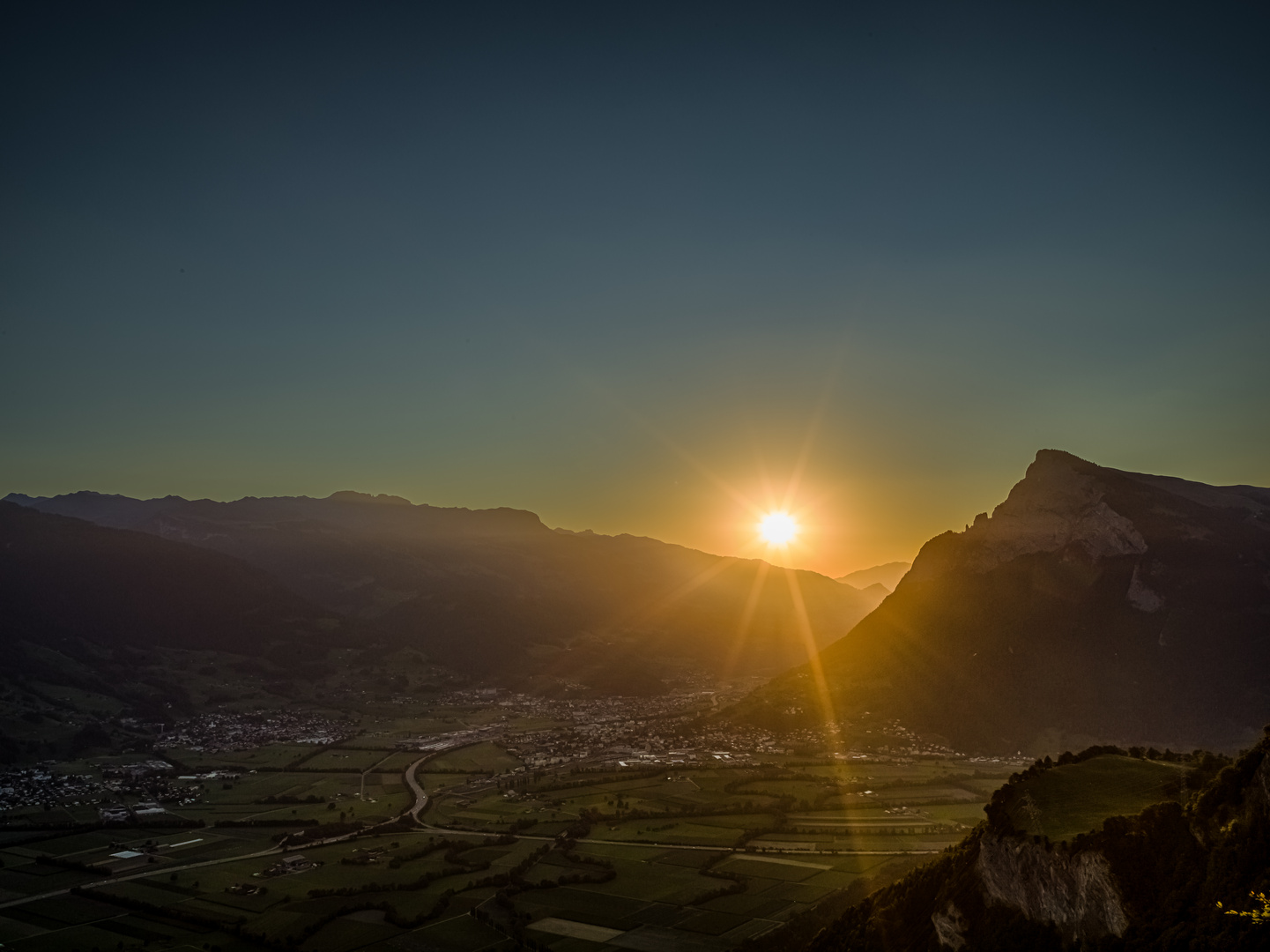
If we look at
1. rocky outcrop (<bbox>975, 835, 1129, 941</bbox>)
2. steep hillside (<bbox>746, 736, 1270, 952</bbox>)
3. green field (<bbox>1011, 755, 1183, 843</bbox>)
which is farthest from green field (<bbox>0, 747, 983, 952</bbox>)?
rocky outcrop (<bbox>975, 835, 1129, 941</bbox>)

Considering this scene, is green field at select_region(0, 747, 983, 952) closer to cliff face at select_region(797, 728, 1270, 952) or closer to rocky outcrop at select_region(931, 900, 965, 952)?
rocky outcrop at select_region(931, 900, 965, 952)

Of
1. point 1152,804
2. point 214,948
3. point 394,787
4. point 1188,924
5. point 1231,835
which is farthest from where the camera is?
point 394,787

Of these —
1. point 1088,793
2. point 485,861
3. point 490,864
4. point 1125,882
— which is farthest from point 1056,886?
point 485,861

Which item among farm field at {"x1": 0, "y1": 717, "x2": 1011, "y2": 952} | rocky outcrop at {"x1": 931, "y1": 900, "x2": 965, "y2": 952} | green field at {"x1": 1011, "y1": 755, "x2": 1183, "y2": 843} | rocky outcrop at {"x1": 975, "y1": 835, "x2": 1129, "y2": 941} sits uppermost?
green field at {"x1": 1011, "y1": 755, "x2": 1183, "y2": 843}

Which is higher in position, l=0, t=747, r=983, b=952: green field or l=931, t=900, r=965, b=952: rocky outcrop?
l=931, t=900, r=965, b=952: rocky outcrop

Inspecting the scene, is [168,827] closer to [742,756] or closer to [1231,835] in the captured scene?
[742,756]

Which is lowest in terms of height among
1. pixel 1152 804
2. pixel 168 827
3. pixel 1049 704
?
pixel 168 827

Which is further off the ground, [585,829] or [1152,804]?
[1152,804]

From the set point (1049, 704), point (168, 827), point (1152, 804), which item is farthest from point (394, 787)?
point (1152, 804)
